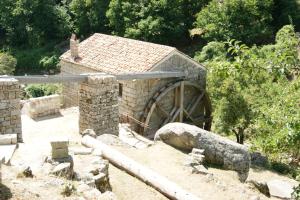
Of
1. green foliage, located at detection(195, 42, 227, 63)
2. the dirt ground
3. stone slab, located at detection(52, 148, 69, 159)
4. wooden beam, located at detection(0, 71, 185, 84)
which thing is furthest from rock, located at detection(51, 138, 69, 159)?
green foliage, located at detection(195, 42, 227, 63)

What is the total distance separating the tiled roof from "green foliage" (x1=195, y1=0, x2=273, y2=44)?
1030cm

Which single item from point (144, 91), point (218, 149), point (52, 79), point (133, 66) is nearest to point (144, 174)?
point (218, 149)

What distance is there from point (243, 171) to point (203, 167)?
153cm

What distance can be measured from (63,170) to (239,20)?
22454 millimetres

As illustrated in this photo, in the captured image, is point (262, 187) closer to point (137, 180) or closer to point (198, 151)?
point (198, 151)

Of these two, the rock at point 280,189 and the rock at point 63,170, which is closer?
the rock at point 63,170

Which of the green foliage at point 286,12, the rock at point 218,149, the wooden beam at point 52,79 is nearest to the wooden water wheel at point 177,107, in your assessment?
the wooden beam at point 52,79

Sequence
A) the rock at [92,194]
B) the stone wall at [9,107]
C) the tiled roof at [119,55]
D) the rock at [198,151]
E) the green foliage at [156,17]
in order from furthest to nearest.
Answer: the green foliage at [156,17] → the tiled roof at [119,55] → the stone wall at [9,107] → the rock at [198,151] → the rock at [92,194]

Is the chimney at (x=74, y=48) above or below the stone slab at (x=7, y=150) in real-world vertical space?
above

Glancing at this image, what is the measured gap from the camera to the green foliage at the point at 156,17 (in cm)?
3191

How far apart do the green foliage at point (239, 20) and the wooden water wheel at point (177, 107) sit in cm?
852

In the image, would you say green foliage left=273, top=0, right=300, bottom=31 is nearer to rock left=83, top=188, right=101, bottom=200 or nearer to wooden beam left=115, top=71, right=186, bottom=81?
wooden beam left=115, top=71, right=186, bottom=81

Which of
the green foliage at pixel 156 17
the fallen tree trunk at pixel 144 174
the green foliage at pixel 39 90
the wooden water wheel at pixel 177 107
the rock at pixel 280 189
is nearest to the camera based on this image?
the fallen tree trunk at pixel 144 174

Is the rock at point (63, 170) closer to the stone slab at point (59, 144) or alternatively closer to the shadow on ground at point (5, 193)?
the stone slab at point (59, 144)
